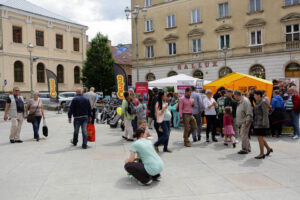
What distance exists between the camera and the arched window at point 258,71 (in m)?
27.4

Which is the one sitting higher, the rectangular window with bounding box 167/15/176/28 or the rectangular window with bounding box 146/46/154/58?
the rectangular window with bounding box 167/15/176/28

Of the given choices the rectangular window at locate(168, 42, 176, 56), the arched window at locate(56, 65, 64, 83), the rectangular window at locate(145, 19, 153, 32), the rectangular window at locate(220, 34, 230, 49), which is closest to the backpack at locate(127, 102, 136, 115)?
the rectangular window at locate(220, 34, 230, 49)

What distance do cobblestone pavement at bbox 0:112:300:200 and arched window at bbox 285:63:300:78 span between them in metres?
19.5

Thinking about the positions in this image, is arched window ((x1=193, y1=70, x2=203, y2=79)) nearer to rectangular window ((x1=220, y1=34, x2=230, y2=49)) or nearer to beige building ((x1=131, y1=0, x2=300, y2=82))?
beige building ((x1=131, y1=0, x2=300, y2=82))

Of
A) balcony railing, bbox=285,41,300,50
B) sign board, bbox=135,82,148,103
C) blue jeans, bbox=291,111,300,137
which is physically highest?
balcony railing, bbox=285,41,300,50

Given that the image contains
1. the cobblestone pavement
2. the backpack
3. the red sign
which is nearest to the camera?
the cobblestone pavement

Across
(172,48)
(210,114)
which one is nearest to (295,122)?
(210,114)

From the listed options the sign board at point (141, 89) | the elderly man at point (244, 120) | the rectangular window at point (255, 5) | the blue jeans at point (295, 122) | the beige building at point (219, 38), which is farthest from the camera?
the rectangular window at point (255, 5)

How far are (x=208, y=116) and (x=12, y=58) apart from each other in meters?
30.4

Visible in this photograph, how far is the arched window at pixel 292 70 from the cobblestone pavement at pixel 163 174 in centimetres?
1949

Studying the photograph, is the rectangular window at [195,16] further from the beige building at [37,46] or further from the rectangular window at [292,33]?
the beige building at [37,46]

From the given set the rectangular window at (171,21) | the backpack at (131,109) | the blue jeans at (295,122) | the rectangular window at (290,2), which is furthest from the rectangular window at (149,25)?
the blue jeans at (295,122)

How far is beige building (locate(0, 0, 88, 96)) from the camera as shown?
32781 mm

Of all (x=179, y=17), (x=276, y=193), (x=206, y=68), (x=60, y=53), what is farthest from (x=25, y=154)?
(x=60, y=53)
